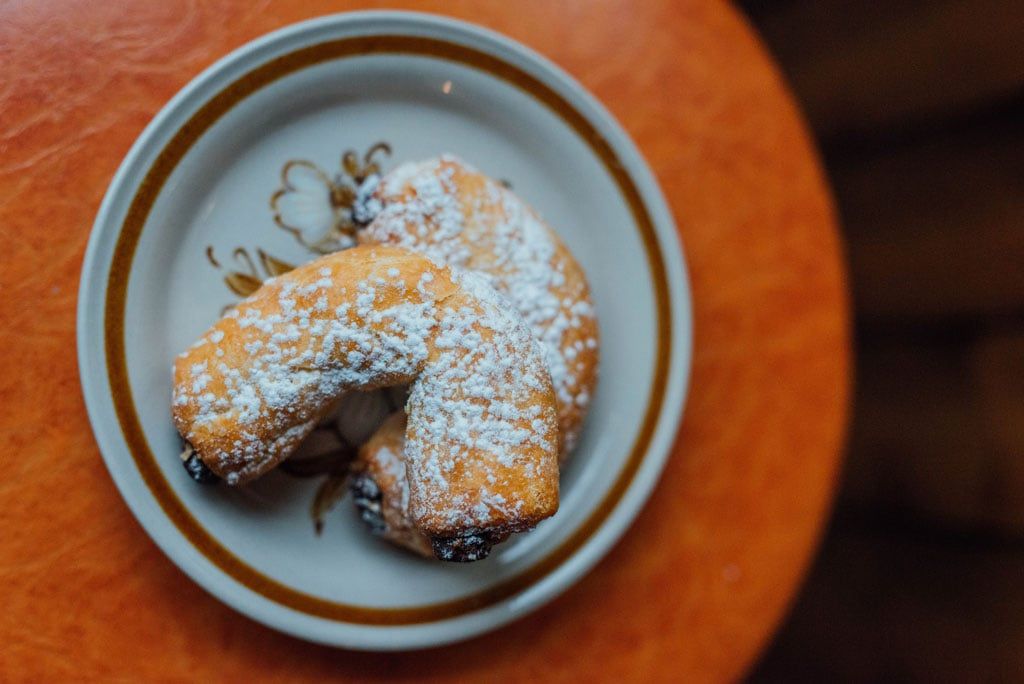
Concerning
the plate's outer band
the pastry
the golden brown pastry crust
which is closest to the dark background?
the plate's outer band

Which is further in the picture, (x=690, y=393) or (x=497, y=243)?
(x=690, y=393)

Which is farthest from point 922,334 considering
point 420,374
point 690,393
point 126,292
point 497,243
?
point 126,292

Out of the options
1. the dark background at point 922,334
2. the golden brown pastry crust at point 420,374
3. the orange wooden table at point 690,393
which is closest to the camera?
the golden brown pastry crust at point 420,374

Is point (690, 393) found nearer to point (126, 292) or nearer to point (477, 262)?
point (477, 262)

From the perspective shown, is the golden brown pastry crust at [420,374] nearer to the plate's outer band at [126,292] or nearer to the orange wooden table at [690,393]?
the plate's outer band at [126,292]

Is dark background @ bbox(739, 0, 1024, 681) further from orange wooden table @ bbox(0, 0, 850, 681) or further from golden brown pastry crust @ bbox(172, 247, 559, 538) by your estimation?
golden brown pastry crust @ bbox(172, 247, 559, 538)

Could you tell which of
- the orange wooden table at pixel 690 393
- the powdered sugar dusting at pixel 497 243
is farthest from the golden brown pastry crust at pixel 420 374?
the orange wooden table at pixel 690 393
